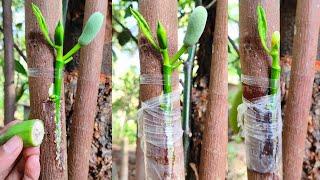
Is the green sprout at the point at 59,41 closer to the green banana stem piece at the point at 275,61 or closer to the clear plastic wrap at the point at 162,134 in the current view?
the clear plastic wrap at the point at 162,134

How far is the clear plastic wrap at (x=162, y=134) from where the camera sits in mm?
809

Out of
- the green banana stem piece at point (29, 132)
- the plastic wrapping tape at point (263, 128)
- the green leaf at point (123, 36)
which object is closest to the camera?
the green banana stem piece at point (29, 132)

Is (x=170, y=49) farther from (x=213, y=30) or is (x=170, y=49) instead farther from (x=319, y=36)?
(x=319, y=36)

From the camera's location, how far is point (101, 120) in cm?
105

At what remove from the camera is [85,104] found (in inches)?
38.2

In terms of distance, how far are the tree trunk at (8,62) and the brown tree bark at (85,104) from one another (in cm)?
19

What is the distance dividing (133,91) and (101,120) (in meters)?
0.94

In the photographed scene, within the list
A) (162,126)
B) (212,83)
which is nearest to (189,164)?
(212,83)

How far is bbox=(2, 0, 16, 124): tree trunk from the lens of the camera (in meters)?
1.08

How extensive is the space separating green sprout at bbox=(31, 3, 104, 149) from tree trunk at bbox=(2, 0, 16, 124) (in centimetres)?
31


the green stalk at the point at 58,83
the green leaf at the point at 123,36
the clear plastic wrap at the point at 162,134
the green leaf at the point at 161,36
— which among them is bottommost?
the clear plastic wrap at the point at 162,134

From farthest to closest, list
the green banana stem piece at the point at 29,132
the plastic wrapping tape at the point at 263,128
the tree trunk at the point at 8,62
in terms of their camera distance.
→ 1. the tree trunk at the point at 8,62
2. the plastic wrapping tape at the point at 263,128
3. the green banana stem piece at the point at 29,132

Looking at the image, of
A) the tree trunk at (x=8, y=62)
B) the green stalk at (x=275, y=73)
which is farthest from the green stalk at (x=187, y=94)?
the tree trunk at (x=8, y=62)

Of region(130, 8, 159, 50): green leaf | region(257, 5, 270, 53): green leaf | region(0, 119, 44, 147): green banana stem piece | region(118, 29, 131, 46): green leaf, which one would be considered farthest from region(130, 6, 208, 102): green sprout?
region(118, 29, 131, 46): green leaf
